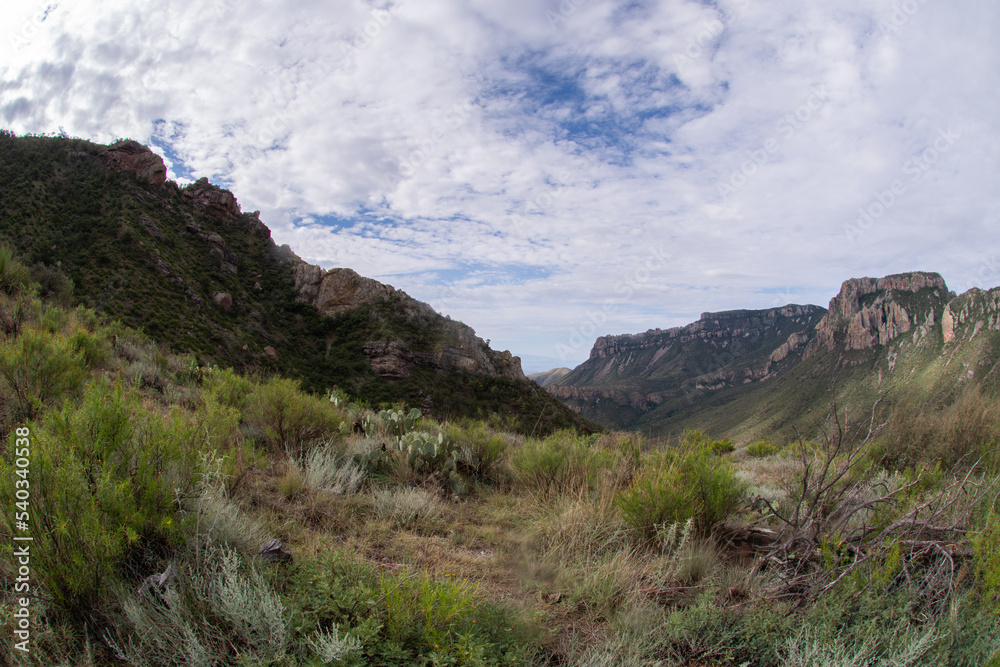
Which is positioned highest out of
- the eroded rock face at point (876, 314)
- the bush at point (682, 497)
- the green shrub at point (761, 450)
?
the eroded rock face at point (876, 314)

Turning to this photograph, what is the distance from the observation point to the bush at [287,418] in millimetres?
5316

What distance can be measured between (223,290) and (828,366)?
105m

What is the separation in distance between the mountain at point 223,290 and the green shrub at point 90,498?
1047 inches

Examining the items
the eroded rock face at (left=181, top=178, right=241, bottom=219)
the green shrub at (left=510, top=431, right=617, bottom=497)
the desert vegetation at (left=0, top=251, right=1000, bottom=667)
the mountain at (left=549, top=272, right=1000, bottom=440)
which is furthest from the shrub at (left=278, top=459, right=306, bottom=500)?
the eroded rock face at (left=181, top=178, right=241, bottom=219)

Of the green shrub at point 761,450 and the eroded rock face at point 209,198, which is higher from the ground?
the eroded rock face at point 209,198

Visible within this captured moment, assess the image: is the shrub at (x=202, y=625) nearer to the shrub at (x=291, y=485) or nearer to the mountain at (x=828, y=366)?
the shrub at (x=291, y=485)

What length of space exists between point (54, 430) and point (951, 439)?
9.46 meters

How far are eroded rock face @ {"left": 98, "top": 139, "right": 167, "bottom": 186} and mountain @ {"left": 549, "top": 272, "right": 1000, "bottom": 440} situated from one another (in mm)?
62435

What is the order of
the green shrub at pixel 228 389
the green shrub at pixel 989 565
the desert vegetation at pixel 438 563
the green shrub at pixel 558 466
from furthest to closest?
1. the green shrub at pixel 228 389
2. the green shrub at pixel 558 466
3. the green shrub at pixel 989 565
4. the desert vegetation at pixel 438 563

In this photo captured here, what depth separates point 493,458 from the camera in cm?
622

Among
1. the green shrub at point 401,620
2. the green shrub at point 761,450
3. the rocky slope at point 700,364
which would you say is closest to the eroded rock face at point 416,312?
the green shrub at point 761,450

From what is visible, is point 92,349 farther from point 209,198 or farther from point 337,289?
point 209,198

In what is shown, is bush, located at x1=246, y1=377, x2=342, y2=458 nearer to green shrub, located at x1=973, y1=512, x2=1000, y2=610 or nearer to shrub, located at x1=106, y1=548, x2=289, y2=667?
shrub, located at x1=106, y1=548, x2=289, y2=667

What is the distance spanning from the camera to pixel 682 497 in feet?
11.9
